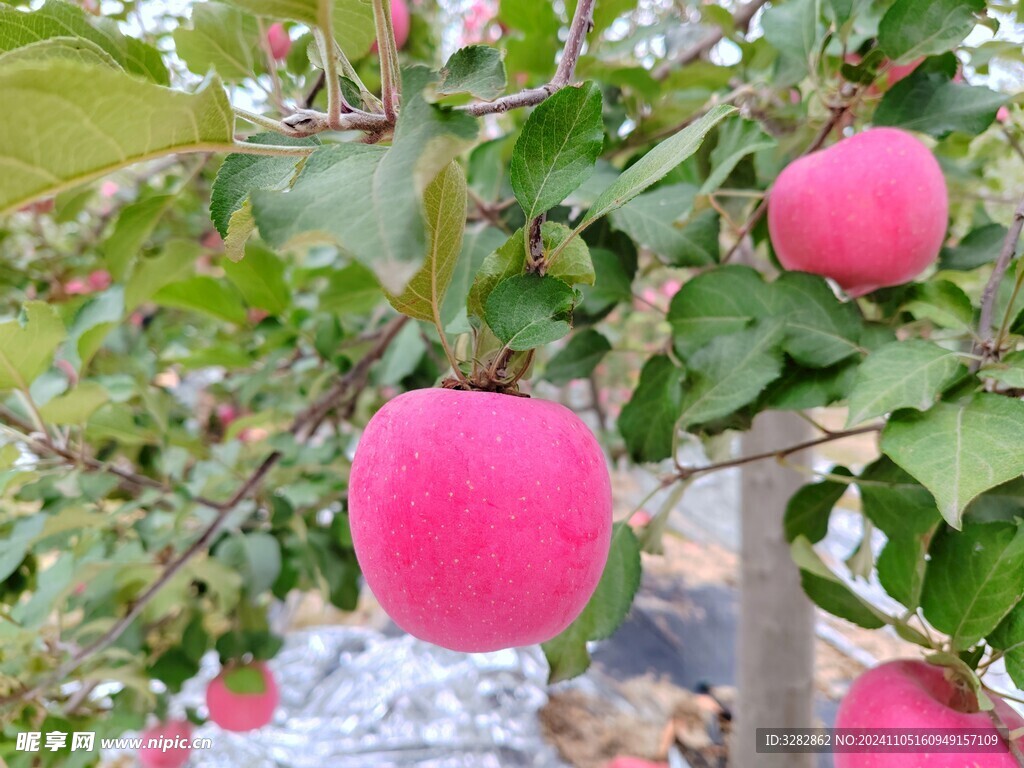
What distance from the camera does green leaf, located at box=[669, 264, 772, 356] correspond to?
42 centimetres

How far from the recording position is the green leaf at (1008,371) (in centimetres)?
29

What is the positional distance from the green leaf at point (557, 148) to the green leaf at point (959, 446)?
21 cm

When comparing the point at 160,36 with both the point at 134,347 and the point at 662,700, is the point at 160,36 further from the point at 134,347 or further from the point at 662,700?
the point at 662,700

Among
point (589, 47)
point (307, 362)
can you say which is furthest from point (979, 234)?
point (307, 362)

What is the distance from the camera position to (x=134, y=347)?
89cm

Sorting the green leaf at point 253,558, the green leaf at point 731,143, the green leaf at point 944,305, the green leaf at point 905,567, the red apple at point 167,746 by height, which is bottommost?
the red apple at point 167,746

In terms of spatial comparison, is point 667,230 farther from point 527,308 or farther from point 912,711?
point 912,711

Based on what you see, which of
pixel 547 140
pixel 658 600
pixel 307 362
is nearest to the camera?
pixel 547 140

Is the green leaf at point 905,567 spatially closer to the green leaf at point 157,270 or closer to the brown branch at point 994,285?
the brown branch at point 994,285

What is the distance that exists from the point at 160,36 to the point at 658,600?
1.77 m

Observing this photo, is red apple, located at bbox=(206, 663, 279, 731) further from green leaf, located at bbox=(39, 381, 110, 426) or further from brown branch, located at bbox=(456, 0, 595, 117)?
brown branch, located at bbox=(456, 0, 595, 117)

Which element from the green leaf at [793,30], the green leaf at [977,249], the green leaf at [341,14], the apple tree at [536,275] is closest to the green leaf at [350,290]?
the apple tree at [536,275]

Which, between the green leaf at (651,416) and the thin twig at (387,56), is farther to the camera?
the green leaf at (651,416)

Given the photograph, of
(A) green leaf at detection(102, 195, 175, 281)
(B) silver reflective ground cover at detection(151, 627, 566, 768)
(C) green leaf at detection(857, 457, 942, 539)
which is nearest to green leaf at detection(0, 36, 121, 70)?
(A) green leaf at detection(102, 195, 175, 281)
